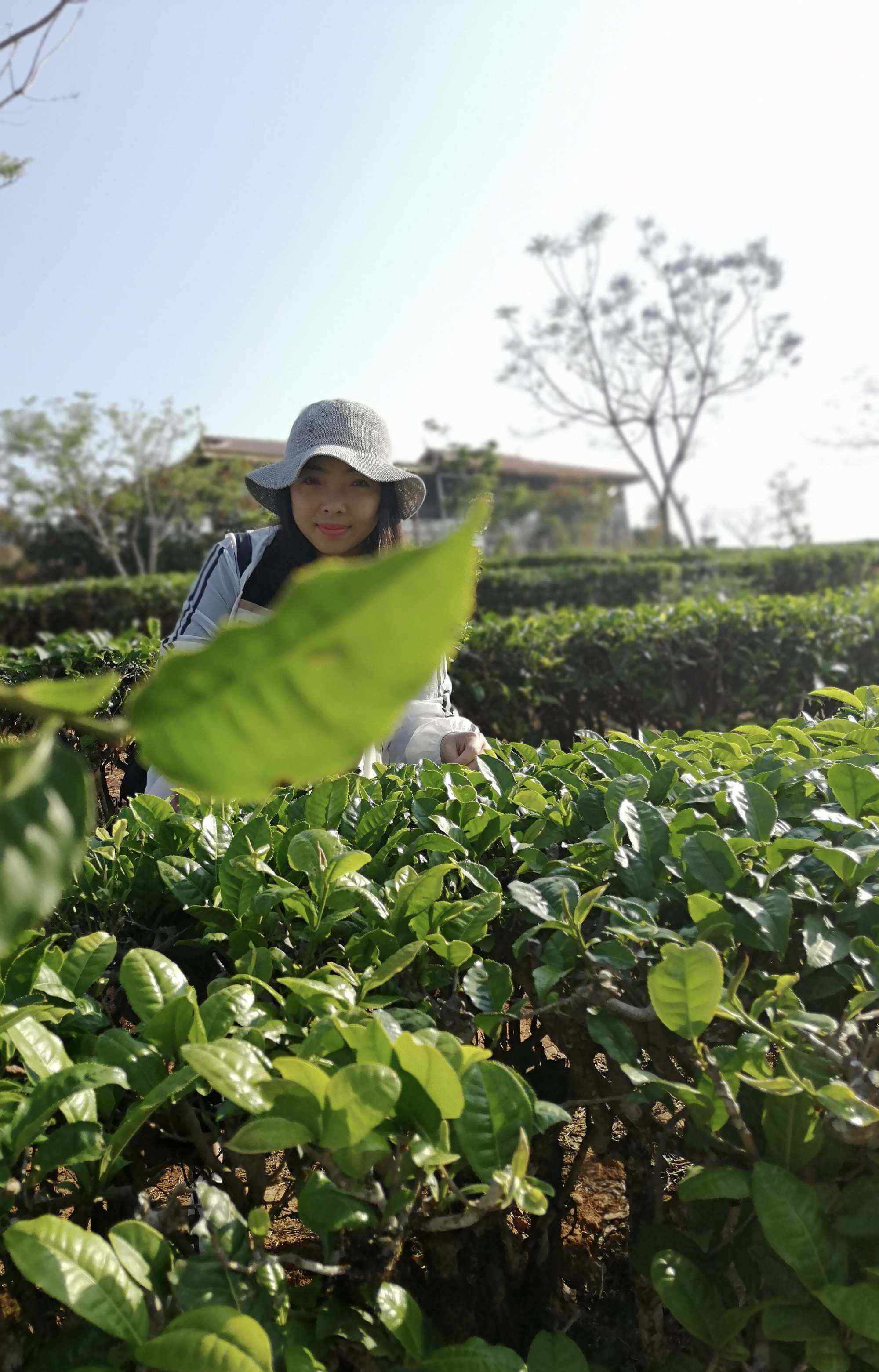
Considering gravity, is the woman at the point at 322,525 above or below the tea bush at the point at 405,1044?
above

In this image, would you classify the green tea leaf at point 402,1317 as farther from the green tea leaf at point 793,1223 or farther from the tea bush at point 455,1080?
the green tea leaf at point 793,1223

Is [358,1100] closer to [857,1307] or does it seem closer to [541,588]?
[857,1307]

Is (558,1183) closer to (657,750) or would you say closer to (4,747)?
(657,750)

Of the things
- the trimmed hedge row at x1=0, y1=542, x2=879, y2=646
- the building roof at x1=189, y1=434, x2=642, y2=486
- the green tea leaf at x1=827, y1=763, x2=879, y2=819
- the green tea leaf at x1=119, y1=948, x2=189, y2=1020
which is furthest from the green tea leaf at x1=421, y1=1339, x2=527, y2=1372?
the building roof at x1=189, y1=434, x2=642, y2=486

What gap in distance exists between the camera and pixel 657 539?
139ft

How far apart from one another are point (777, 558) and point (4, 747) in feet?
→ 59.8

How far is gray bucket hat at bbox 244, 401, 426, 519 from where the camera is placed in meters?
3.15

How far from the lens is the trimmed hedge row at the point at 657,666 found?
5.99 metres

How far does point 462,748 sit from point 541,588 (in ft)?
45.7

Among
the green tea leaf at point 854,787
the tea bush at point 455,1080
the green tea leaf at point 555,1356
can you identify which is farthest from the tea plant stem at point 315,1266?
the green tea leaf at point 854,787

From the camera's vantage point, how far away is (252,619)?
310 centimetres

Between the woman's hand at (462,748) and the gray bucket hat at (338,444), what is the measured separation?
0.91 m

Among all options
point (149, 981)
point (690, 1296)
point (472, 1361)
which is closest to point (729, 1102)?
point (690, 1296)

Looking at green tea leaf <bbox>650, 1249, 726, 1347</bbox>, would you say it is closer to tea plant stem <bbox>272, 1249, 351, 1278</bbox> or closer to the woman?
tea plant stem <bbox>272, 1249, 351, 1278</bbox>
